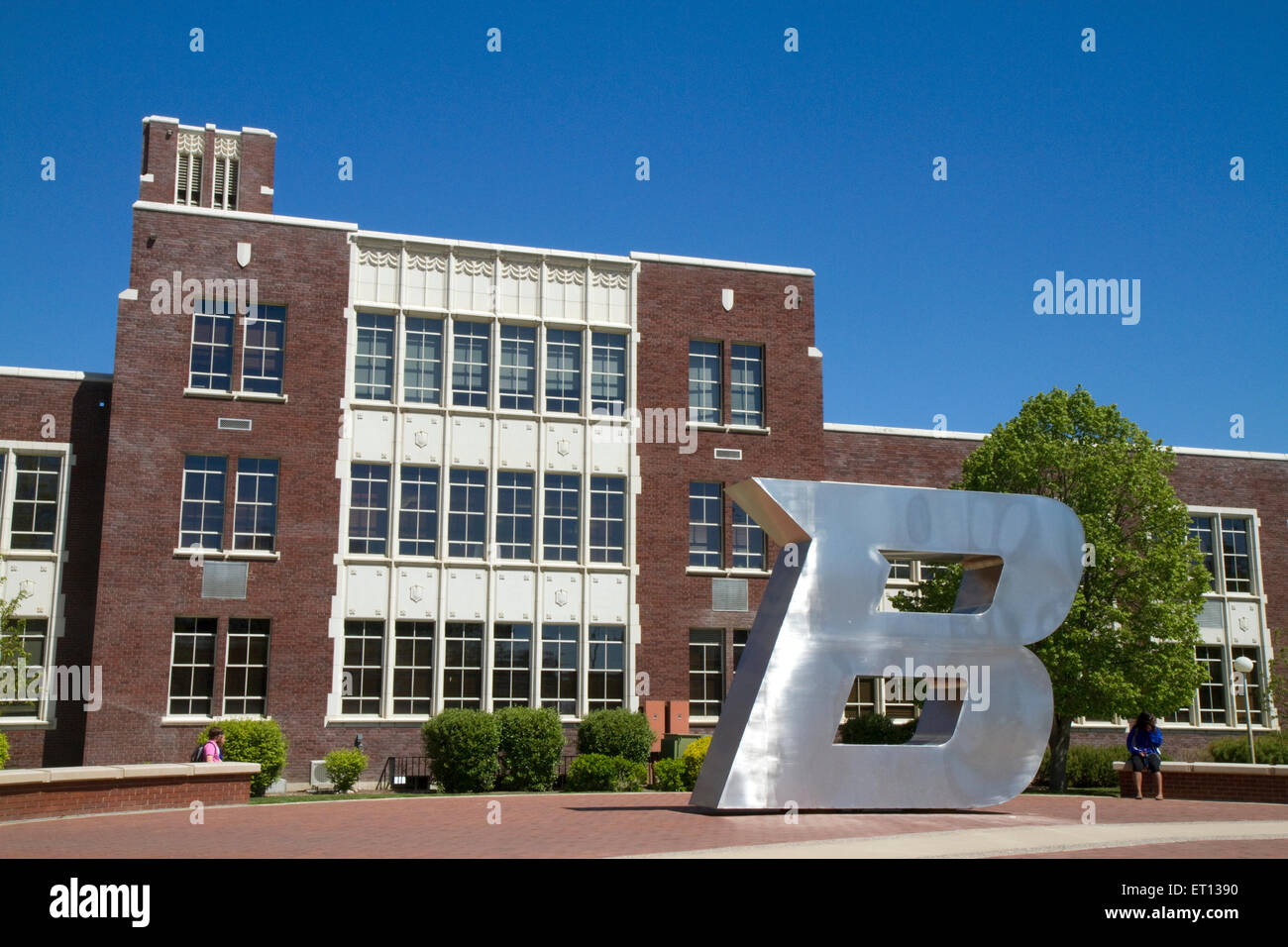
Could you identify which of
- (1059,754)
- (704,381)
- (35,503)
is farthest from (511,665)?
(1059,754)

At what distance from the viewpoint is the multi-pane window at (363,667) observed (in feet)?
102

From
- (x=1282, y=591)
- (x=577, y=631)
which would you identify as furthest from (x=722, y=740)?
(x=1282, y=591)

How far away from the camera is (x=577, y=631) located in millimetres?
32906

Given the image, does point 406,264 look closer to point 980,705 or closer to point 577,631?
point 577,631

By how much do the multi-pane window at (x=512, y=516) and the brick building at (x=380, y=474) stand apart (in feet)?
0.21

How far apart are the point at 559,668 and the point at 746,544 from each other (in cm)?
631

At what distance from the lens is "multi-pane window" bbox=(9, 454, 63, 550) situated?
31172 millimetres

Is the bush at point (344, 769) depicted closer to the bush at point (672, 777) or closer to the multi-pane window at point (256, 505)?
the multi-pane window at point (256, 505)

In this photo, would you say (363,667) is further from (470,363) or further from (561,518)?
(470,363)

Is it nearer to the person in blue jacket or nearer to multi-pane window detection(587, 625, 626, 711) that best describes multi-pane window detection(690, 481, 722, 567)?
multi-pane window detection(587, 625, 626, 711)

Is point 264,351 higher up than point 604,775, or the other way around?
point 264,351

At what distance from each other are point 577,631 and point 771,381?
29.8 ft

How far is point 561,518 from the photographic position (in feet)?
109

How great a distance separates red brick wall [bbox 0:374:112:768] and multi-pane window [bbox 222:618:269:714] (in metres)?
3.61
